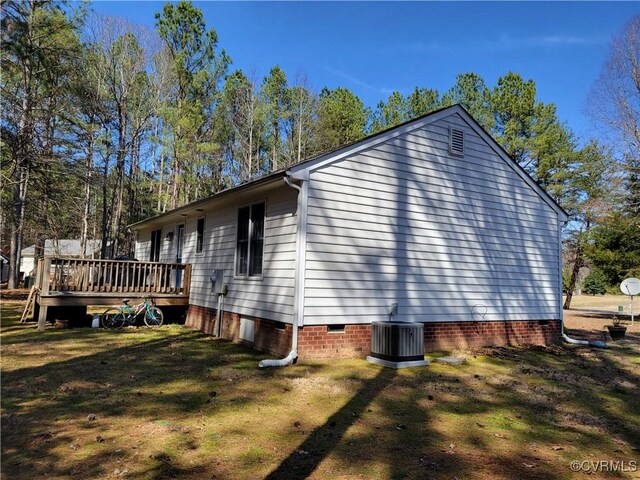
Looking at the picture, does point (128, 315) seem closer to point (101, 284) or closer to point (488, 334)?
point (101, 284)

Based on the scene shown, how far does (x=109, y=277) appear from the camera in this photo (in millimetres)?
12484

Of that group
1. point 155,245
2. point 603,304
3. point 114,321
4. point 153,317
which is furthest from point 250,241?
point 603,304

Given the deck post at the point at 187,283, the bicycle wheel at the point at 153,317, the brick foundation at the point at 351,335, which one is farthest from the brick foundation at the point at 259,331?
the bicycle wheel at the point at 153,317

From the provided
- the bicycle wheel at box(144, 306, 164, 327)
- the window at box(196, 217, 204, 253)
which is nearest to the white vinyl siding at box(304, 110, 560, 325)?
the window at box(196, 217, 204, 253)

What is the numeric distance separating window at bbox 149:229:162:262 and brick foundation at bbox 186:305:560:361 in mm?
4715

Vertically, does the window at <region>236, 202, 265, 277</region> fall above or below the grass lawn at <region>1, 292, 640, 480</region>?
above

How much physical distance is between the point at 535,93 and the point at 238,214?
24.8 meters

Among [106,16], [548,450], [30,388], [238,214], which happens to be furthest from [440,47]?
[106,16]

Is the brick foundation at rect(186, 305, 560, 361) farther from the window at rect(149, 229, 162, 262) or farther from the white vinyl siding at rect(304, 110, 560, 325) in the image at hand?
the window at rect(149, 229, 162, 262)

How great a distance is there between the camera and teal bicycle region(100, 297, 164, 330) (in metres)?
12.3

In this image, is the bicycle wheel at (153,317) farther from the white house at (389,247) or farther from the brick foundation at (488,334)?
the brick foundation at (488,334)

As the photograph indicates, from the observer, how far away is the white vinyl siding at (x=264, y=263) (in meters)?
8.43

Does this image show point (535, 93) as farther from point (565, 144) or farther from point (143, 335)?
point (143, 335)

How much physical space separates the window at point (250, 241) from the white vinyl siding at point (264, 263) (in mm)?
178
